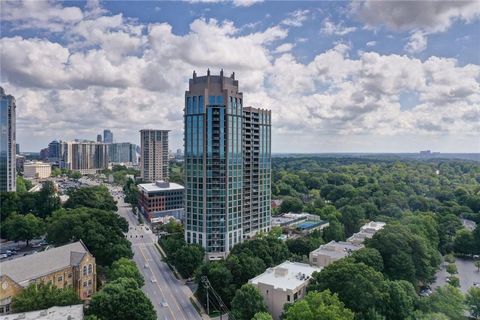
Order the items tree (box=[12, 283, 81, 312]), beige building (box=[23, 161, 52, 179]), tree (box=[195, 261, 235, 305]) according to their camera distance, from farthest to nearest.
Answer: beige building (box=[23, 161, 52, 179])
tree (box=[195, 261, 235, 305])
tree (box=[12, 283, 81, 312])

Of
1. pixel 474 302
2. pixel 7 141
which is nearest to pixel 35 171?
pixel 7 141

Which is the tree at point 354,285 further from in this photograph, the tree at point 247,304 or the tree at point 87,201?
the tree at point 87,201

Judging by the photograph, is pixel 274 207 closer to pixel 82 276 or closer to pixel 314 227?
pixel 314 227

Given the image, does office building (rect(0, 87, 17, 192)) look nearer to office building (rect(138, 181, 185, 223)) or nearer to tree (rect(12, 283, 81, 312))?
office building (rect(138, 181, 185, 223))

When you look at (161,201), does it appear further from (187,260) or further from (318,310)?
(318,310)

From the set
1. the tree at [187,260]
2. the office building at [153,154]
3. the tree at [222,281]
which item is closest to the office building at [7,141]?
the office building at [153,154]

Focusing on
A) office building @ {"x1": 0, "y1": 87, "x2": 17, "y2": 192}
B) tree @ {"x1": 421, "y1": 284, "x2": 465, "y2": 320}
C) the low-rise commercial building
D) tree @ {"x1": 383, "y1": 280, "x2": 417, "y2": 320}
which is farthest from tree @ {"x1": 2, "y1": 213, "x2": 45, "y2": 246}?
tree @ {"x1": 421, "y1": 284, "x2": 465, "y2": 320}

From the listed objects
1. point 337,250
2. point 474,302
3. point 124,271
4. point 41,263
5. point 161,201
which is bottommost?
point 474,302

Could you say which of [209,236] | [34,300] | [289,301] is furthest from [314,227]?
[34,300]
